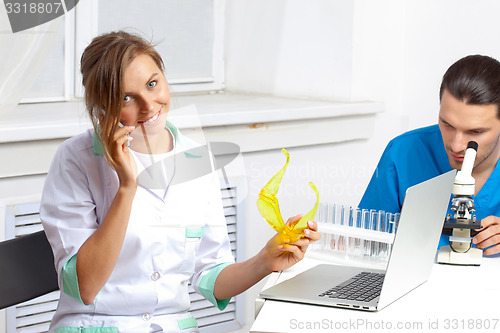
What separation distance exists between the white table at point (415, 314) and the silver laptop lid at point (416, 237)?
0.03 meters

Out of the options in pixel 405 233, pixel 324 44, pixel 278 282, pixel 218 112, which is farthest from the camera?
pixel 324 44

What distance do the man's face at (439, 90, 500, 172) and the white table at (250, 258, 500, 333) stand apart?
1.25 feet

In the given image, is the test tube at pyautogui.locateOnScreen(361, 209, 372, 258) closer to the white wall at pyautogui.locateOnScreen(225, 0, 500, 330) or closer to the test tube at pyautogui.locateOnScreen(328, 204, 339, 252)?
the test tube at pyautogui.locateOnScreen(328, 204, 339, 252)

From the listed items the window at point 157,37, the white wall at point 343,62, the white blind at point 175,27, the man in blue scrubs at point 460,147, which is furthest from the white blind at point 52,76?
the man in blue scrubs at point 460,147

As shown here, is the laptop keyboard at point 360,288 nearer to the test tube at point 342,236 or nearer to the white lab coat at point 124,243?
the test tube at point 342,236

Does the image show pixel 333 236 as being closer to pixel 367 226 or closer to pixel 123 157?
pixel 367 226

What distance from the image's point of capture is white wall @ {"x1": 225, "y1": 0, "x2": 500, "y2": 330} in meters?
2.56

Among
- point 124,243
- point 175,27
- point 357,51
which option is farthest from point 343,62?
point 124,243

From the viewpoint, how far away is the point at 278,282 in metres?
1.48

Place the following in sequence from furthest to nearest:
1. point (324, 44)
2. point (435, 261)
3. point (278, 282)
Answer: point (324, 44) → point (435, 261) → point (278, 282)

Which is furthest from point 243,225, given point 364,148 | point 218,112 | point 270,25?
point 270,25

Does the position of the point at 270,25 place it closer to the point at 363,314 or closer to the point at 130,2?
the point at 130,2

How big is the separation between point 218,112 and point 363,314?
116 cm

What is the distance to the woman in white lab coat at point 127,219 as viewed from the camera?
1.35 m
